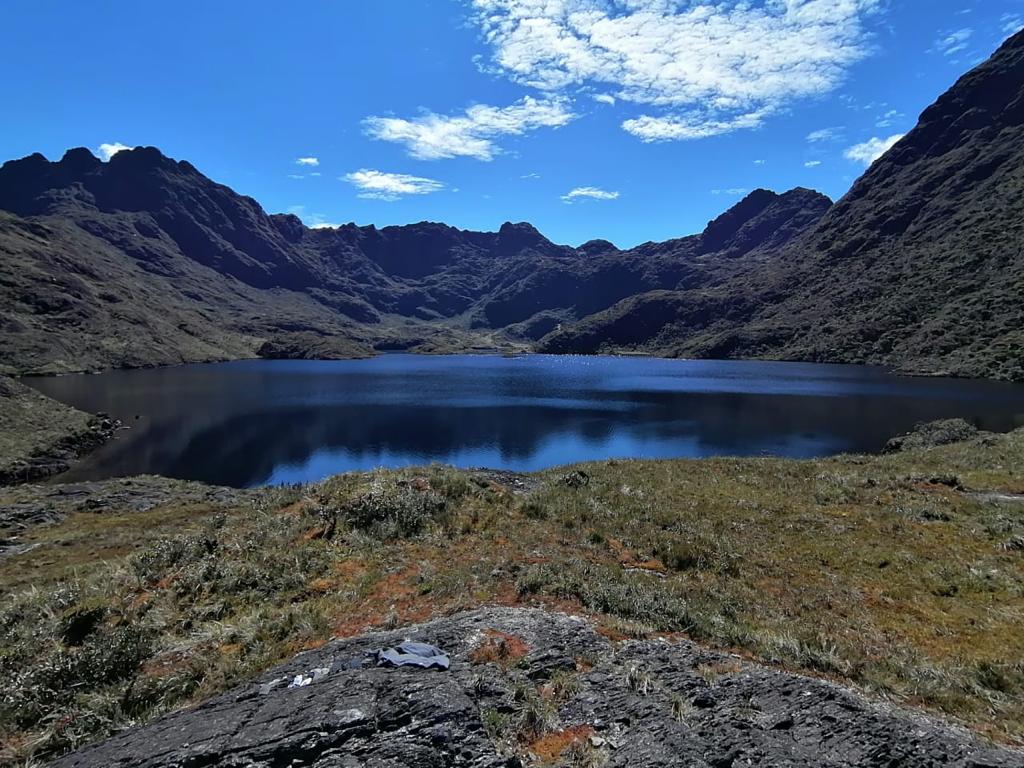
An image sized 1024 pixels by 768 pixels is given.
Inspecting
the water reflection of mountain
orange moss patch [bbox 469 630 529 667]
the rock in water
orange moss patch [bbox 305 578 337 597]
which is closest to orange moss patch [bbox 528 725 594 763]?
orange moss patch [bbox 469 630 529 667]

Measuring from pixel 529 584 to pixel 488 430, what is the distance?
61517 millimetres

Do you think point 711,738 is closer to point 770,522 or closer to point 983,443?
point 770,522

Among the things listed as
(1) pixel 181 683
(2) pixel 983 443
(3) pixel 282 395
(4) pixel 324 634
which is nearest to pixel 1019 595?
(4) pixel 324 634

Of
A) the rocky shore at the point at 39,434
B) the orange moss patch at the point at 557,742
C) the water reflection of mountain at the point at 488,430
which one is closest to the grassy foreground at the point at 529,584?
the orange moss patch at the point at 557,742

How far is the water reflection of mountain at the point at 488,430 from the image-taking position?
5938 cm

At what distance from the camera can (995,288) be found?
181375 mm

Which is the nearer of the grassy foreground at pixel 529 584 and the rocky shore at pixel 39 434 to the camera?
the grassy foreground at pixel 529 584

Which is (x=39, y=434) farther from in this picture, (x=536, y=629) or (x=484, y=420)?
(x=536, y=629)

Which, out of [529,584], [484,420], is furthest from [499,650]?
[484,420]

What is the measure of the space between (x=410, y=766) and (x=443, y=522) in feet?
44.2

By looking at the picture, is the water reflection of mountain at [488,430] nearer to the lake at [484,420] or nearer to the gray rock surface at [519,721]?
the lake at [484,420]

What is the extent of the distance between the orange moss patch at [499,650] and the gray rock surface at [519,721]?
12 centimetres

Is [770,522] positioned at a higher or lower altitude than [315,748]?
lower

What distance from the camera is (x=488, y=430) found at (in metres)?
75.1
